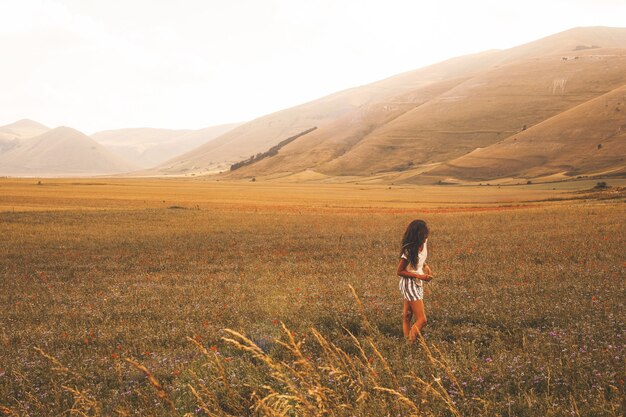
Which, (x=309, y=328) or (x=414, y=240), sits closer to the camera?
(x=309, y=328)

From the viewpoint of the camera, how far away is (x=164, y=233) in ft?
107

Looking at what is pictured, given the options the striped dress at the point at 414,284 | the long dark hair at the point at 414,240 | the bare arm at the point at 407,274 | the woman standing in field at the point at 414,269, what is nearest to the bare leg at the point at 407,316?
the woman standing in field at the point at 414,269

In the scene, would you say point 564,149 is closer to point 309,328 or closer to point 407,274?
point 407,274

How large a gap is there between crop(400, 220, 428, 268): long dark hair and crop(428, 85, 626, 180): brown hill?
501 feet

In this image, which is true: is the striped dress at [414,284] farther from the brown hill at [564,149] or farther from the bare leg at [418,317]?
the brown hill at [564,149]

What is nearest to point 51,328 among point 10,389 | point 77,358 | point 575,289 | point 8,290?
point 77,358

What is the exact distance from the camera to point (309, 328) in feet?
27.8

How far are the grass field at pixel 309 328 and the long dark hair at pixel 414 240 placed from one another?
164 centimetres

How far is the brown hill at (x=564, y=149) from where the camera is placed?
495 feet

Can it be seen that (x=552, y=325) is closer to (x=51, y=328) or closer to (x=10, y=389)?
(x=10, y=389)

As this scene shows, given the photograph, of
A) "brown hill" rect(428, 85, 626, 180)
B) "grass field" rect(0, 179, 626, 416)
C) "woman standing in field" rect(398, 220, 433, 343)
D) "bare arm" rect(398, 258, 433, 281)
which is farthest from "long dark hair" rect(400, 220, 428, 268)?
"brown hill" rect(428, 85, 626, 180)

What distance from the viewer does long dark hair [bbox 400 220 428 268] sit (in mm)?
8936

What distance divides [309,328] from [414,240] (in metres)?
2.74

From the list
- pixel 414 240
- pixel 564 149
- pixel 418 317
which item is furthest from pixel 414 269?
pixel 564 149
